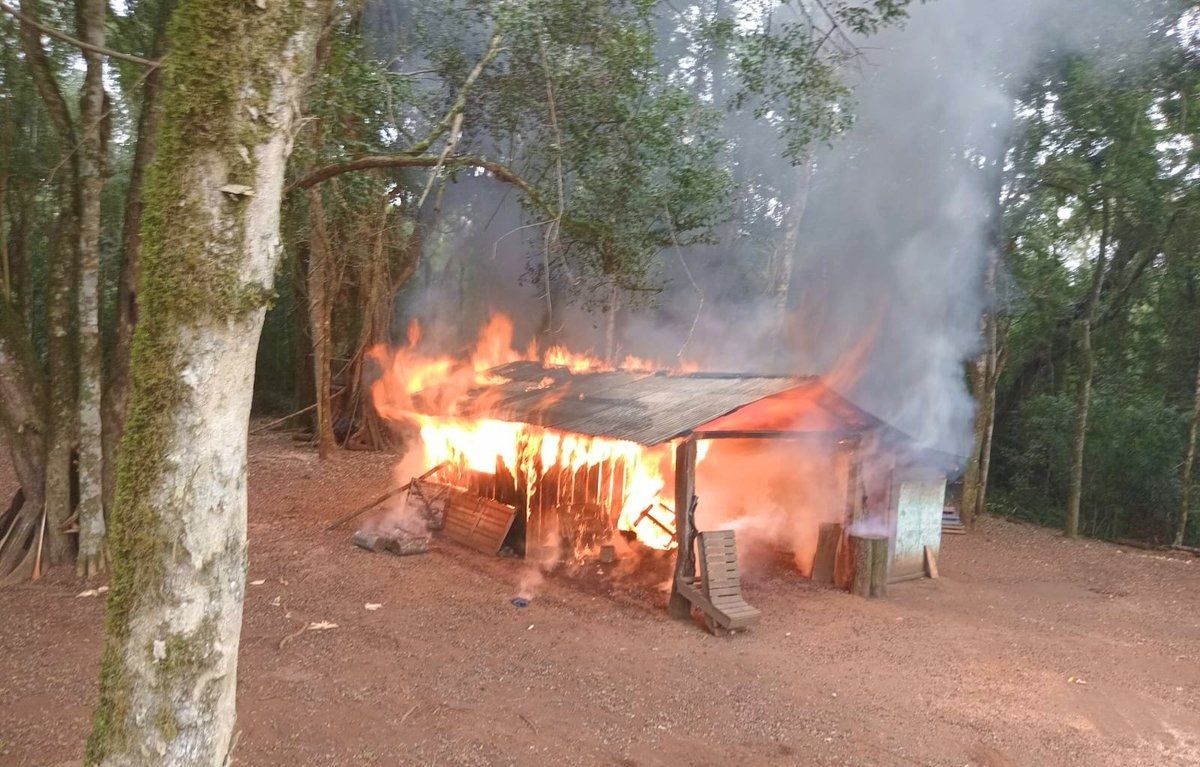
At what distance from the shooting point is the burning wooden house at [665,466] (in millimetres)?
10344

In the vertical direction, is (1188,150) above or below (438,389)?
above

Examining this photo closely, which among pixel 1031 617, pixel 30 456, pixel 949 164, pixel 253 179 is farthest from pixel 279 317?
pixel 253 179

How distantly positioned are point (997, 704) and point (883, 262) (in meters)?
15.3

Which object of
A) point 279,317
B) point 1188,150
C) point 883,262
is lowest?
point 279,317

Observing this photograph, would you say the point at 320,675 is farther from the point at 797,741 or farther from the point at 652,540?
the point at 652,540

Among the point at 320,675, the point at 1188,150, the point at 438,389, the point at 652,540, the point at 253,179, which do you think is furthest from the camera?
the point at 1188,150

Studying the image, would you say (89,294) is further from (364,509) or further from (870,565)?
(870,565)

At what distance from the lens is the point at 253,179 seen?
113 inches

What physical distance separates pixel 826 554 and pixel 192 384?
9.62 meters

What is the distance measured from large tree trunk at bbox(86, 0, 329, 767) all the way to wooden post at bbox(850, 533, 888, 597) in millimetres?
8933

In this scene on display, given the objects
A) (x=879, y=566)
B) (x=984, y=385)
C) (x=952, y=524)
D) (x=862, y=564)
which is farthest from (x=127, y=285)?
(x=984, y=385)

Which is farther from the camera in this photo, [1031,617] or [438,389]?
[438,389]

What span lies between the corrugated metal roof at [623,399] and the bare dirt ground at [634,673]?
2.10 meters

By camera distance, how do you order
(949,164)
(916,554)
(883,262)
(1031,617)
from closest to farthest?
(1031,617), (916,554), (949,164), (883,262)
